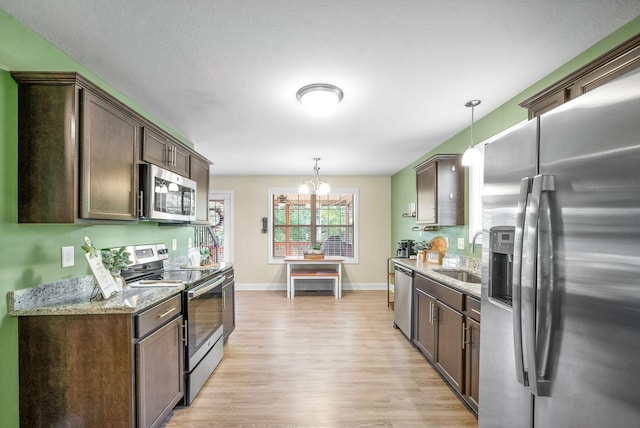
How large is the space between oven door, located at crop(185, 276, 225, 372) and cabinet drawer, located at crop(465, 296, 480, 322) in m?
2.01

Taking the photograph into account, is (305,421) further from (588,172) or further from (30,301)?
(588,172)

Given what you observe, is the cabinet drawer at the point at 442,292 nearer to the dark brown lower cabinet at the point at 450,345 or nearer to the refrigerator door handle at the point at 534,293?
the dark brown lower cabinet at the point at 450,345

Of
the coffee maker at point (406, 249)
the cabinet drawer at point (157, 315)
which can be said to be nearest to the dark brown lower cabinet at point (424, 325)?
the coffee maker at point (406, 249)

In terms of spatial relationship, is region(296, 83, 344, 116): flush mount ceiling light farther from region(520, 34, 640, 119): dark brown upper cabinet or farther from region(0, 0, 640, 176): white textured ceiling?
region(520, 34, 640, 119): dark brown upper cabinet

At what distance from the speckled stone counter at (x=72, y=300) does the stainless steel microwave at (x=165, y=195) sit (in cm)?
60

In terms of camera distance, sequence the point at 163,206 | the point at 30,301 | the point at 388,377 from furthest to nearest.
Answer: the point at 388,377 < the point at 163,206 < the point at 30,301

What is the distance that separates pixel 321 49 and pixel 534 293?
167cm

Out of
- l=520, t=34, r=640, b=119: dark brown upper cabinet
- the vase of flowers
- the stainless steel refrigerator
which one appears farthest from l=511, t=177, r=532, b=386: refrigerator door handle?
the vase of flowers

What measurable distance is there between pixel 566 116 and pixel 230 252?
615cm

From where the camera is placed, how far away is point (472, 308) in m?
2.11

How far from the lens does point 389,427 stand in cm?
204

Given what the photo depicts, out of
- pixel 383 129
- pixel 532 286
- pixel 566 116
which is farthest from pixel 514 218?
pixel 383 129

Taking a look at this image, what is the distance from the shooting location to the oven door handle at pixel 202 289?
228 centimetres

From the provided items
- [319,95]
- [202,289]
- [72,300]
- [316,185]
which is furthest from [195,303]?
[316,185]
